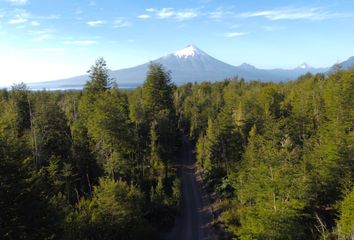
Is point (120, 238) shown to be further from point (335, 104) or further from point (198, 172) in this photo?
point (335, 104)

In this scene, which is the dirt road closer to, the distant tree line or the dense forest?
the dense forest

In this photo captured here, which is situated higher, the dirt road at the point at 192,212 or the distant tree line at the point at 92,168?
the distant tree line at the point at 92,168

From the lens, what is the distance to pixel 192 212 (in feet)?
128

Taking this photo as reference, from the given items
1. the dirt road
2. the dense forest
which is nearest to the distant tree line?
the dense forest

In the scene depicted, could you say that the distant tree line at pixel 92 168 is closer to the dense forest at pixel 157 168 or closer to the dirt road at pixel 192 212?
the dense forest at pixel 157 168

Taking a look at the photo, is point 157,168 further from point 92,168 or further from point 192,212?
point 92,168

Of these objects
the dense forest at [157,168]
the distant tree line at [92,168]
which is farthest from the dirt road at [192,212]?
the distant tree line at [92,168]

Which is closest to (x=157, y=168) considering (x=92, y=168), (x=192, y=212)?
(x=192, y=212)

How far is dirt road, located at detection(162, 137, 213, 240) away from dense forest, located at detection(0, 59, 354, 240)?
1.38 m

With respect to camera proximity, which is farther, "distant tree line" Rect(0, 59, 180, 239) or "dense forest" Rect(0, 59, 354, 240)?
"dense forest" Rect(0, 59, 354, 240)

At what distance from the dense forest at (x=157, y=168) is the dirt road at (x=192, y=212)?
1377 millimetres

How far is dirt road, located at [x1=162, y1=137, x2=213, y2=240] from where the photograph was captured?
111ft

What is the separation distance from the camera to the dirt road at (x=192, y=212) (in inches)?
1334

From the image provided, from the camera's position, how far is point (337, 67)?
56938mm
